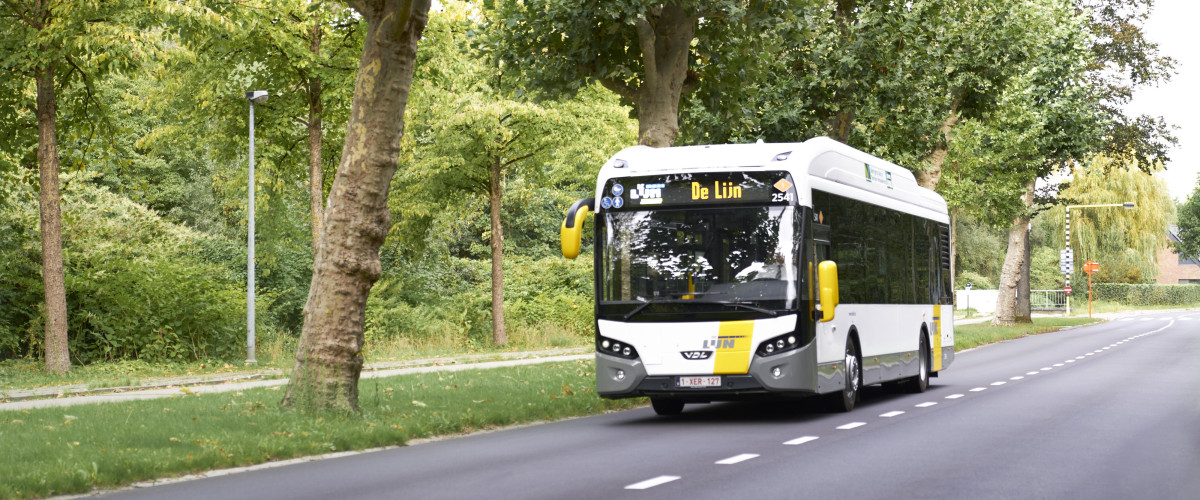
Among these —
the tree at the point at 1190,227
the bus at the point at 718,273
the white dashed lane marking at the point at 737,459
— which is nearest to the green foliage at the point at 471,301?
the bus at the point at 718,273

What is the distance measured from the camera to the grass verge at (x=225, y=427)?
10062 millimetres

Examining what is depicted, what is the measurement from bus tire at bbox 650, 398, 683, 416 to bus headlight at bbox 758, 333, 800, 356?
80.5 inches

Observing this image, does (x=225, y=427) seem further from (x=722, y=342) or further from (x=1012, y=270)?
(x=1012, y=270)

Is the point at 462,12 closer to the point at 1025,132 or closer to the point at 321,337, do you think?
the point at 321,337

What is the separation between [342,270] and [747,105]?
12186mm

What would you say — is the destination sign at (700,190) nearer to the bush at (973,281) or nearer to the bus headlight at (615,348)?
the bus headlight at (615,348)

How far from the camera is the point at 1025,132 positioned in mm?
40812

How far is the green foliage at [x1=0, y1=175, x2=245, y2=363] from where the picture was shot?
24953mm

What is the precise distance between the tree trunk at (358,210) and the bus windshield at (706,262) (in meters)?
2.73

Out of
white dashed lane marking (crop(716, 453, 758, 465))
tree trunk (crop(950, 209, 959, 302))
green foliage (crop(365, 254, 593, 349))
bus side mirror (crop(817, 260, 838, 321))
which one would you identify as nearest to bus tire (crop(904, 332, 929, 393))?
tree trunk (crop(950, 209, 959, 302))

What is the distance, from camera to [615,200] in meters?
15.0

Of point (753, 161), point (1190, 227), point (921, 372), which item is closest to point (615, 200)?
point (753, 161)

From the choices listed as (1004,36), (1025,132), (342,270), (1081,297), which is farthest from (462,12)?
(1081,297)

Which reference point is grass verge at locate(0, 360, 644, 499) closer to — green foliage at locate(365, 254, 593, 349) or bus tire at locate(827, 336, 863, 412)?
bus tire at locate(827, 336, 863, 412)
